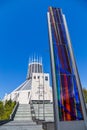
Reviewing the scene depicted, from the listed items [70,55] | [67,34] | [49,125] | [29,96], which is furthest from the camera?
[29,96]

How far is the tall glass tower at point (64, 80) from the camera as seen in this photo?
8164 mm

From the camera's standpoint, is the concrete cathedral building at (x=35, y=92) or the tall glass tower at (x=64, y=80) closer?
the tall glass tower at (x=64, y=80)

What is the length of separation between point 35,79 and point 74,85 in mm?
64601

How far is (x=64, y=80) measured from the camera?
29.8ft

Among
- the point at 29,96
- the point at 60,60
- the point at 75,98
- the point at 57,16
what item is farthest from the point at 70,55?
the point at 29,96

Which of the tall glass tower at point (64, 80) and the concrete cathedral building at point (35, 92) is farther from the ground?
the concrete cathedral building at point (35, 92)

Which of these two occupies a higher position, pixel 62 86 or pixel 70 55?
pixel 70 55

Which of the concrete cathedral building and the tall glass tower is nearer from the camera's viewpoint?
the tall glass tower

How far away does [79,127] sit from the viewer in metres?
8.01

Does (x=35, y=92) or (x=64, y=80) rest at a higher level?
(x=35, y=92)

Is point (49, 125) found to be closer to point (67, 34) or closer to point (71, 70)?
point (71, 70)

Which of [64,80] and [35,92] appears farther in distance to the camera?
[35,92]

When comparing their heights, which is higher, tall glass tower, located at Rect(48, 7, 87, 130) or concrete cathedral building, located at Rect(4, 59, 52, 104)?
concrete cathedral building, located at Rect(4, 59, 52, 104)

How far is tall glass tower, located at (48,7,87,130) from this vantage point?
26.8 feet
